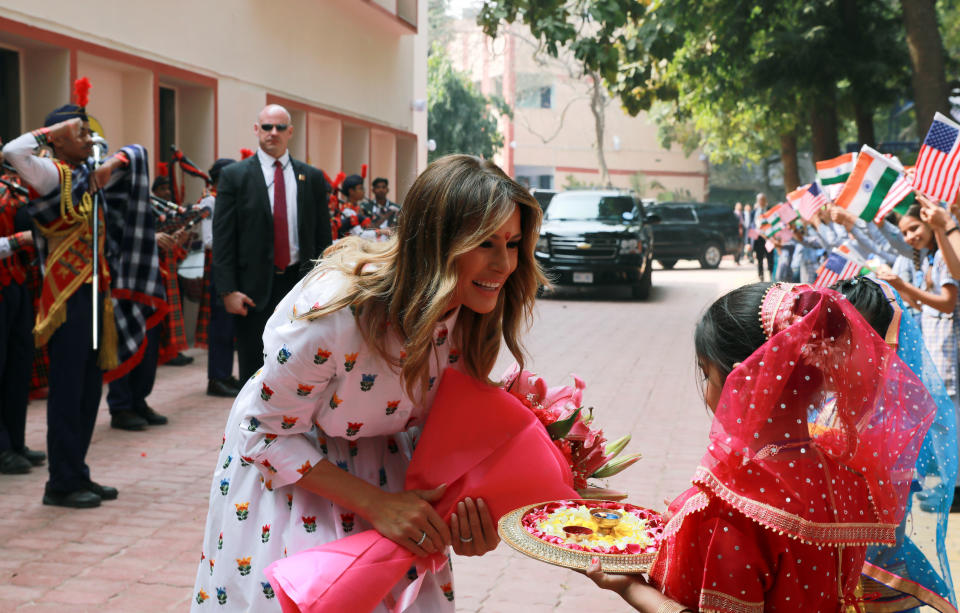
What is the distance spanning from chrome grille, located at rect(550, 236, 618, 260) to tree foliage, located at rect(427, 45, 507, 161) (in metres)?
20.0

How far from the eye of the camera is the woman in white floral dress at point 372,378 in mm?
2273

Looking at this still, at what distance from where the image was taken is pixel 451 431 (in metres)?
A: 2.34

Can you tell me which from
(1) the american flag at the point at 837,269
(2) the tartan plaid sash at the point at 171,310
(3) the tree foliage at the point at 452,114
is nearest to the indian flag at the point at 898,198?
(1) the american flag at the point at 837,269

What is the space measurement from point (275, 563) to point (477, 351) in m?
0.68

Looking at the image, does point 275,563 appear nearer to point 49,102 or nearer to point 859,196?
point 859,196

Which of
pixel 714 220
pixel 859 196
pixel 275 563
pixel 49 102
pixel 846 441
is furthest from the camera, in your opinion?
pixel 714 220

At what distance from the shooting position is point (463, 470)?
233 cm

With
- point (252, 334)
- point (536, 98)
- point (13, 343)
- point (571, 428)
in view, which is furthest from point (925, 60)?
point (536, 98)

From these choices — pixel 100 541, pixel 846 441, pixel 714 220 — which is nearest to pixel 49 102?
pixel 100 541

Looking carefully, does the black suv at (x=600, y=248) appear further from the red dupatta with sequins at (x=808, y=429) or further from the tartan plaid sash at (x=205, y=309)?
the red dupatta with sequins at (x=808, y=429)

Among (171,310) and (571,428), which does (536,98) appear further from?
(571,428)

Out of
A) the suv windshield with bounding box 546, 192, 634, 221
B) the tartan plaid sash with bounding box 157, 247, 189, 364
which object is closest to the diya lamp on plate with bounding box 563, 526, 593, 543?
the tartan plaid sash with bounding box 157, 247, 189, 364

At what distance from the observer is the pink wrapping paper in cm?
225

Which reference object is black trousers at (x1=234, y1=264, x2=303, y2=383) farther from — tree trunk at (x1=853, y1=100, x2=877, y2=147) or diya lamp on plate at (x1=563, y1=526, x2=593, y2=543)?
tree trunk at (x1=853, y1=100, x2=877, y2=147)
